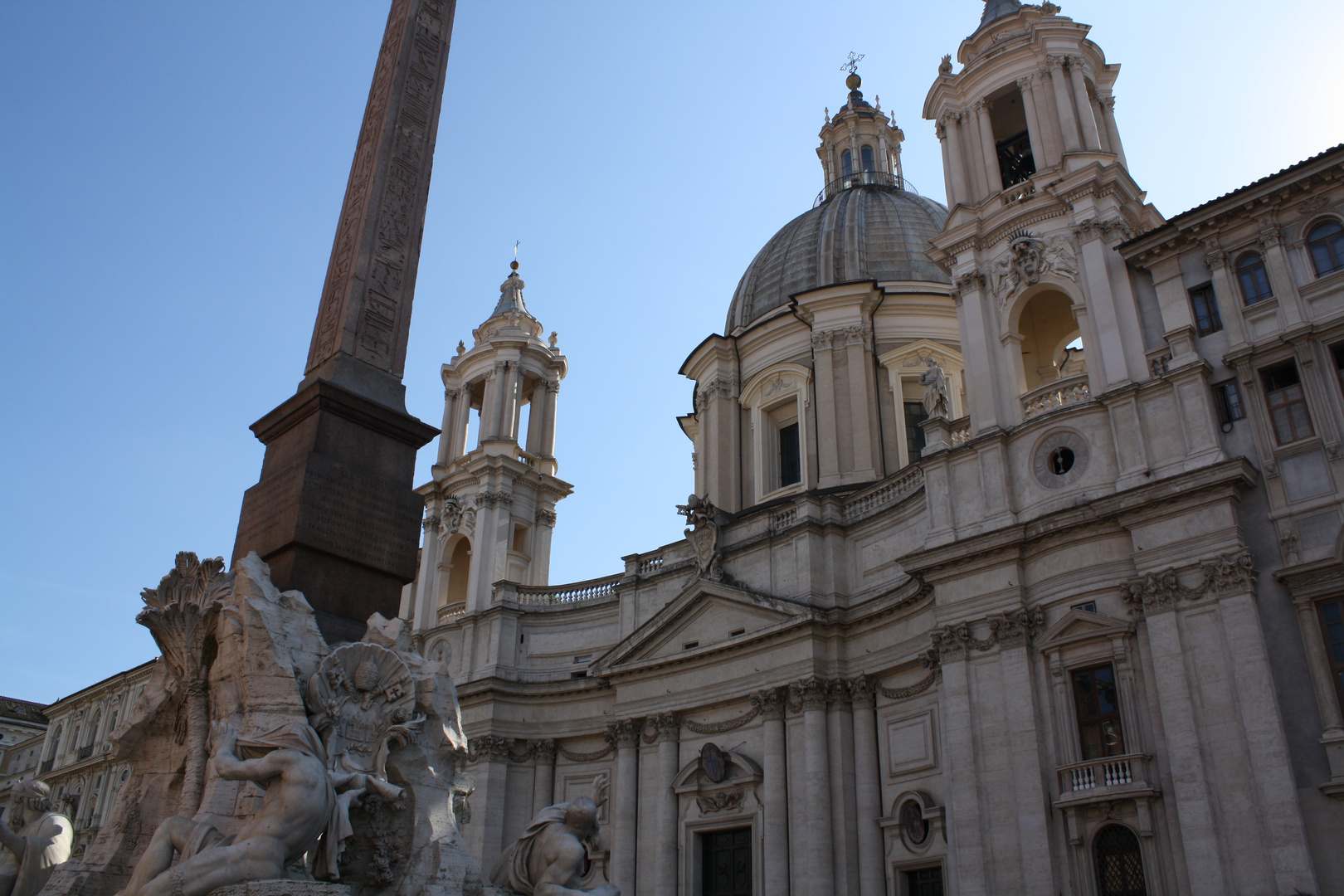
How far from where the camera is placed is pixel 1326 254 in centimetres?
1930

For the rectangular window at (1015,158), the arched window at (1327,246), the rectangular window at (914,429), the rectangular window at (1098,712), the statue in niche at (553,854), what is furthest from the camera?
the rectangular window at (914,429)

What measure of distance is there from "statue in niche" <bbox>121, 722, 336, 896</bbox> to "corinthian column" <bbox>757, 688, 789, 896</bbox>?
61.5 ft

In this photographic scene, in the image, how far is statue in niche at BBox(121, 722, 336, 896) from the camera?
6816 mm

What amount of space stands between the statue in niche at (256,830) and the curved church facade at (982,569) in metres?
14.7

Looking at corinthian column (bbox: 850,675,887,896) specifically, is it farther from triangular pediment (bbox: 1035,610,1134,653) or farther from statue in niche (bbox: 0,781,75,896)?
statue in niche (bbox: 0,781,75,896)

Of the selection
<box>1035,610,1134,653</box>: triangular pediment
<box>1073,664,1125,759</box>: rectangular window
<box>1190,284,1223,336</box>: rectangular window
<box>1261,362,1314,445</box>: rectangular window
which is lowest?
<box>1073,664,1125,759</box>: rectangular window

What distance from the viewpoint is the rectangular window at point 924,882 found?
72.4ft

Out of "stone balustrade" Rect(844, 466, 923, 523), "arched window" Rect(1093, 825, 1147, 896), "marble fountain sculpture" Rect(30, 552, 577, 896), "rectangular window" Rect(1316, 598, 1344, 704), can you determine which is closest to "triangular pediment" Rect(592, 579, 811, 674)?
"stone balustrade" Rect(844, 466, 923, 523)

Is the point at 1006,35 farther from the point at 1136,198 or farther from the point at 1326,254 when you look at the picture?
the point at 1326,254

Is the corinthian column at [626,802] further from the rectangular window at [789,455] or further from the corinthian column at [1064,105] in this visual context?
the corinthian column at [1064,105]

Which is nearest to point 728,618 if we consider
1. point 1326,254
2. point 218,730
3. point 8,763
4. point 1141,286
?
point 1141,286

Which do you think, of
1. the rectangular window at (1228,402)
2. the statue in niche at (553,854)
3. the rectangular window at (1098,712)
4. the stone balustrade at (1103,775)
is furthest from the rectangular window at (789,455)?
the statue in niche at (553,854)

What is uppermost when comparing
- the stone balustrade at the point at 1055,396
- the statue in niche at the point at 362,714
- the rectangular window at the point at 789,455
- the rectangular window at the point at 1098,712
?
the rectangular window at the point at 789,455

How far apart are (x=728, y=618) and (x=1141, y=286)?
1293cm
